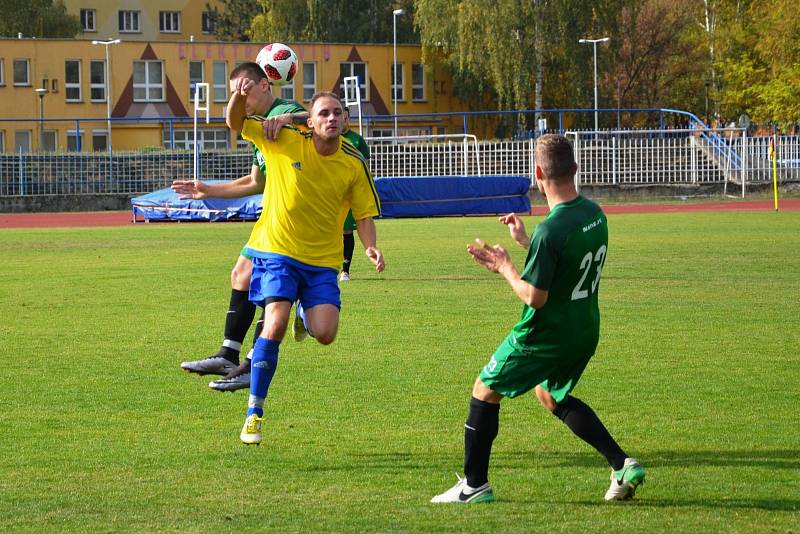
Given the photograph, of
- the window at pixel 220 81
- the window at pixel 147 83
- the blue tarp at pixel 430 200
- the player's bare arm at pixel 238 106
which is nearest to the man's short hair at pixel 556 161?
the player's bare arm at pixel 238 106

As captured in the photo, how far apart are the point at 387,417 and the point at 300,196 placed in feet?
5.11

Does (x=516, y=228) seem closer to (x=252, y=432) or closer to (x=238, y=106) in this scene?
(x=252, y=432)

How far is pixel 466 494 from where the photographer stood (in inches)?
224

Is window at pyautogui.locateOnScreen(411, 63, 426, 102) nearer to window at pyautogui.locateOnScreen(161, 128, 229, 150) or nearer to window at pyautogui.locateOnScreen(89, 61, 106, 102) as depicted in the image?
window at pyautogui.locateOnScreen(161, 128, 229, 150)

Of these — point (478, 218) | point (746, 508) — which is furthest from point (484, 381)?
point (478, 218)

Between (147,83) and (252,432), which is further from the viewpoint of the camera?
(147,83)

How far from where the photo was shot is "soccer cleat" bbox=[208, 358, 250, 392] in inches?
301

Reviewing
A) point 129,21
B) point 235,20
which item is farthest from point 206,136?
point 129,21

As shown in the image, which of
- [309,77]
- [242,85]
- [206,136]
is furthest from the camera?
[309,77]

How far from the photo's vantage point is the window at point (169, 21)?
→ 296 feet

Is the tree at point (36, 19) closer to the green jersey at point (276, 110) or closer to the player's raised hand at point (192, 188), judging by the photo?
the player's raised hand at point (192, 188)

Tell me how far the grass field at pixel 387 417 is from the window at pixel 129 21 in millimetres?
75865

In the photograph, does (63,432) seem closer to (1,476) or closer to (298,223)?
(1,476)

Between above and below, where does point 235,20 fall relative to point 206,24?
below
